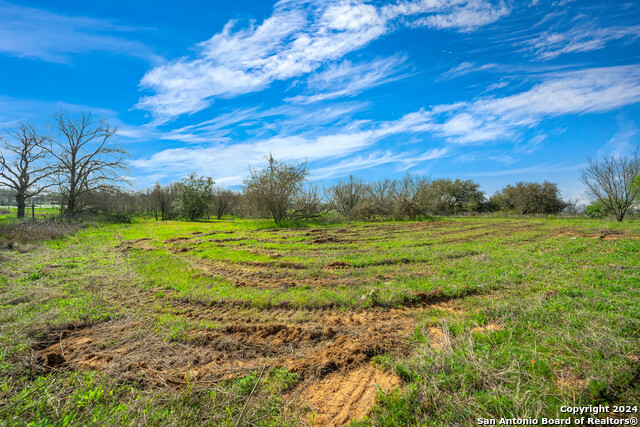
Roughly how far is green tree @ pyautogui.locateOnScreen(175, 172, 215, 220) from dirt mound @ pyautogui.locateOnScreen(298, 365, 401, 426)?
4713cm

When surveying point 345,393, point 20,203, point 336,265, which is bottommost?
point 345,393

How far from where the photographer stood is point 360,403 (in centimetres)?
308

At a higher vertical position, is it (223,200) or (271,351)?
(223,200)

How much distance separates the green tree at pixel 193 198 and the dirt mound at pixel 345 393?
1856 inches

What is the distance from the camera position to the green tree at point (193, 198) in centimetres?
4459

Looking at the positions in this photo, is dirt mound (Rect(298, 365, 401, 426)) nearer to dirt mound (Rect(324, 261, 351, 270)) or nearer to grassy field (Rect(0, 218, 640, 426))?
grassy field (Rect(0, 218, 640, 426))

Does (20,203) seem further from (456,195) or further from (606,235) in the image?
(456,195)

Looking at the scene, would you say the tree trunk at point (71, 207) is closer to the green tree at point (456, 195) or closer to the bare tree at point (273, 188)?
the bare tree at point (273, 188)

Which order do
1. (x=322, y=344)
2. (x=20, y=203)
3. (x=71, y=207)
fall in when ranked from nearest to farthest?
(x=322, y=344) → (x=20, y=203) → (x=71, y=207)

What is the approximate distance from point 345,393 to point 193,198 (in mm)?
47897

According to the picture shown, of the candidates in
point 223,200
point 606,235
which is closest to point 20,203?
point 223,200

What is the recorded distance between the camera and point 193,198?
45062mm

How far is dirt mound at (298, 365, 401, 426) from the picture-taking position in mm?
2922

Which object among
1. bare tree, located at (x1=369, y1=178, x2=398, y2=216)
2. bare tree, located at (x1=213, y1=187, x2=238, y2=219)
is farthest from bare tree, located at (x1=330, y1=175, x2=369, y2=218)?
bare tree, located at (x1=213, y1=187, x2=238, y2=219)
